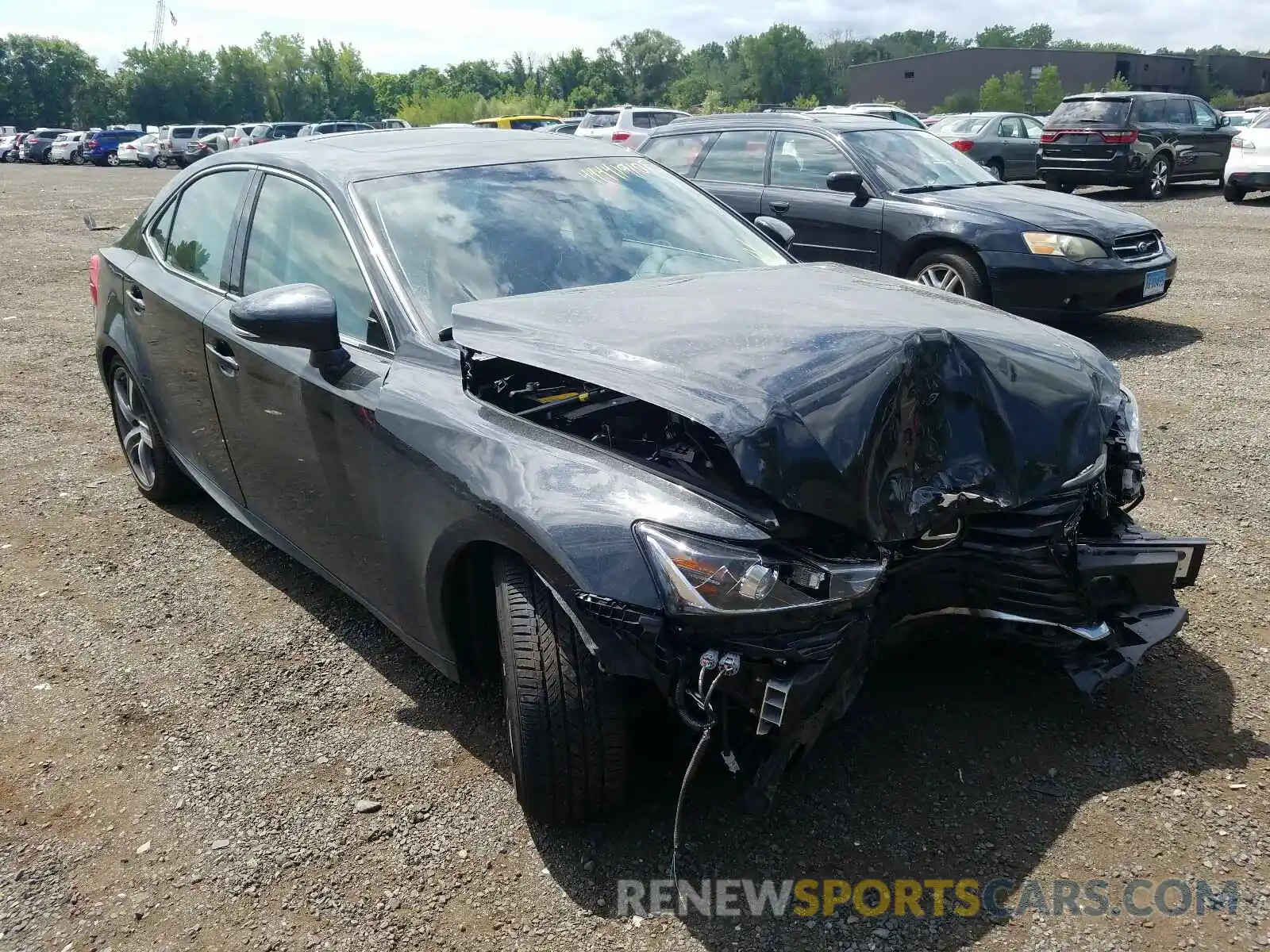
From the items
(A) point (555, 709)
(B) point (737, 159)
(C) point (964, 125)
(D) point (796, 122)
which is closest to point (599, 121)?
(C) point (964, 125)

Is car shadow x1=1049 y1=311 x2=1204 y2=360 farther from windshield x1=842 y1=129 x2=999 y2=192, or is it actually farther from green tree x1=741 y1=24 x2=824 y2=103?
green tree x1=741 y1=24 x2=824 y2=103

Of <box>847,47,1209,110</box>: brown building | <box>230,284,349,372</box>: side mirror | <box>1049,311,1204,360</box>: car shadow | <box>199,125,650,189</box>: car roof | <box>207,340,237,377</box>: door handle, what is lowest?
<box>1049,311,1204,360</box>: car shadow

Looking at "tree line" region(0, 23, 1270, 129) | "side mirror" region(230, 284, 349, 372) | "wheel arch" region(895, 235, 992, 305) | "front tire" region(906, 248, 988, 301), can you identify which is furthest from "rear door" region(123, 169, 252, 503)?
"tree line" region(0, 23, 1270, 129)

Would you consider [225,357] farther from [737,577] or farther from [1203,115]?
[1203,115]

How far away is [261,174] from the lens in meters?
3.73

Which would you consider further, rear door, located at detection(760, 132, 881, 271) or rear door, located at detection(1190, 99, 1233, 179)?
rear door, located at detection(1190, 99, 1233, 179)

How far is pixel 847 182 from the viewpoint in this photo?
7.45 meters

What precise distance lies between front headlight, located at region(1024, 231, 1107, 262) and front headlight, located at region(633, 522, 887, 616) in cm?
553

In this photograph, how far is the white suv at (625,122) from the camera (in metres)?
22.0

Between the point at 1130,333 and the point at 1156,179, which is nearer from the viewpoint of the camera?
the point at 1130,333

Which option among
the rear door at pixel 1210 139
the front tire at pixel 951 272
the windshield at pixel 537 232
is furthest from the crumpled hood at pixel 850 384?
the rear door at pixel 1210 139

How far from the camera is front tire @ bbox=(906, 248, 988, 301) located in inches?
278

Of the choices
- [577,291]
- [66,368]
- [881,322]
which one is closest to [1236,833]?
[881,322]

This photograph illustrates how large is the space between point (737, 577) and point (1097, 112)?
1675 cm
